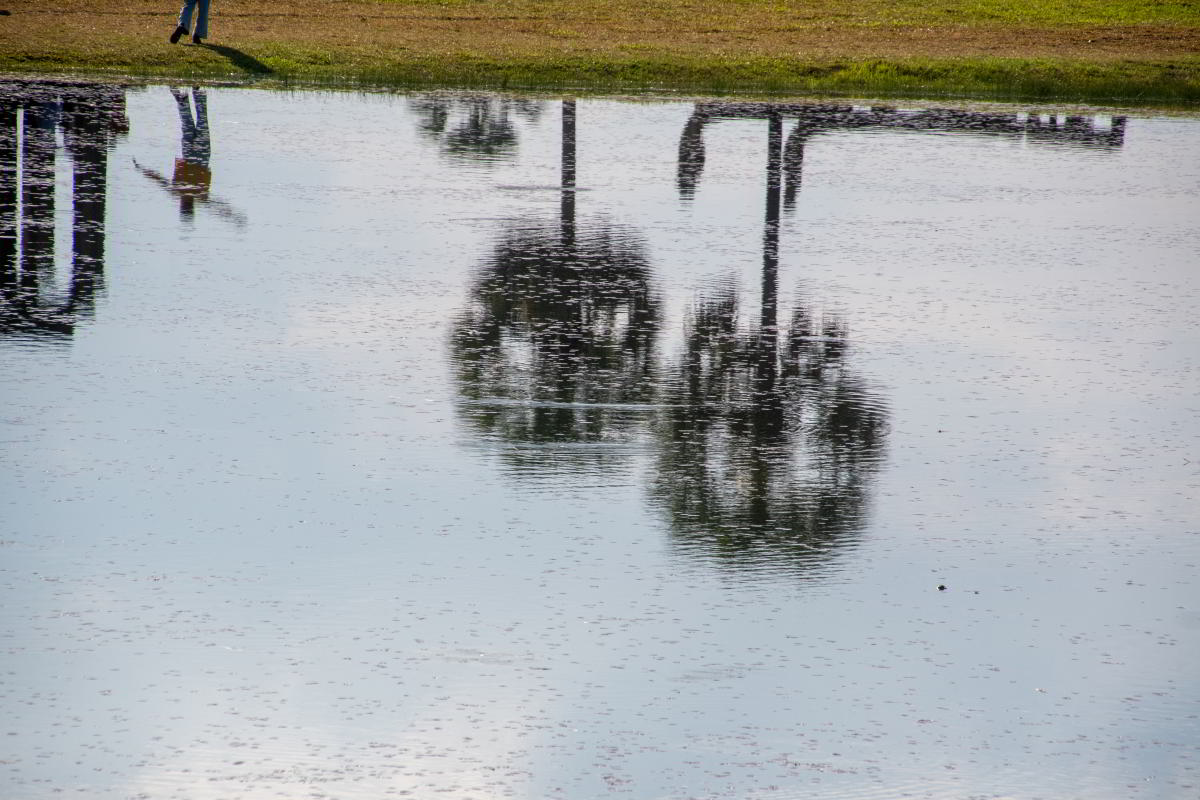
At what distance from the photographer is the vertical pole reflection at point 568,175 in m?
11.5

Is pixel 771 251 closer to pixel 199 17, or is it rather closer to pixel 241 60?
pixel 241 60

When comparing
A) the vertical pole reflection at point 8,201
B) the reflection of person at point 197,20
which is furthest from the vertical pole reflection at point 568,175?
the reflection of person at point 197,20

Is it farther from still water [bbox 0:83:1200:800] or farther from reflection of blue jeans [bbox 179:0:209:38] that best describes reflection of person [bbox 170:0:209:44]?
still water [bbox 0:83:1200:800]

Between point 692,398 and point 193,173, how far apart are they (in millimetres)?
6760

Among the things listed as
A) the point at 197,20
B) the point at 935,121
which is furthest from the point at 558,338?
the point at 197,20

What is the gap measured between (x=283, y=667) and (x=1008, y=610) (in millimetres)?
2158

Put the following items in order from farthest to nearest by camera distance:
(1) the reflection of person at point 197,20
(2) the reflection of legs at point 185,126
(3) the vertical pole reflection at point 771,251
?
1. (1) the reflection of person at point 197,20
2. (2) the reflection of legs at point 185,126
3. (3) the vertical pole reflection at point 771,251

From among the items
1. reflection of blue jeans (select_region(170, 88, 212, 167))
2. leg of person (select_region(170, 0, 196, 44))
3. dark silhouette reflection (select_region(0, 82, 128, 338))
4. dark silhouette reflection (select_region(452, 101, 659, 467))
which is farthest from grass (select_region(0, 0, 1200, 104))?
dark silhouette reflection (select_region(452, 101, 659, 467))

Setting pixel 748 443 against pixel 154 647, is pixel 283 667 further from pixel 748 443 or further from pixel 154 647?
pixel 748 443

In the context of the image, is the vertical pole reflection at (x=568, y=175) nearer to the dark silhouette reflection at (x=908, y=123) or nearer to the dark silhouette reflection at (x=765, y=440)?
the dark silhouette reflection at (x=908, y=123)

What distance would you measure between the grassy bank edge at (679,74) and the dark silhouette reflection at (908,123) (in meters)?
1.97

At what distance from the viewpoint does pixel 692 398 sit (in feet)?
24.8

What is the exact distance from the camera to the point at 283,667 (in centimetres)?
461

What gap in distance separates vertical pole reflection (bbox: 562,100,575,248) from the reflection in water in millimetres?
868
